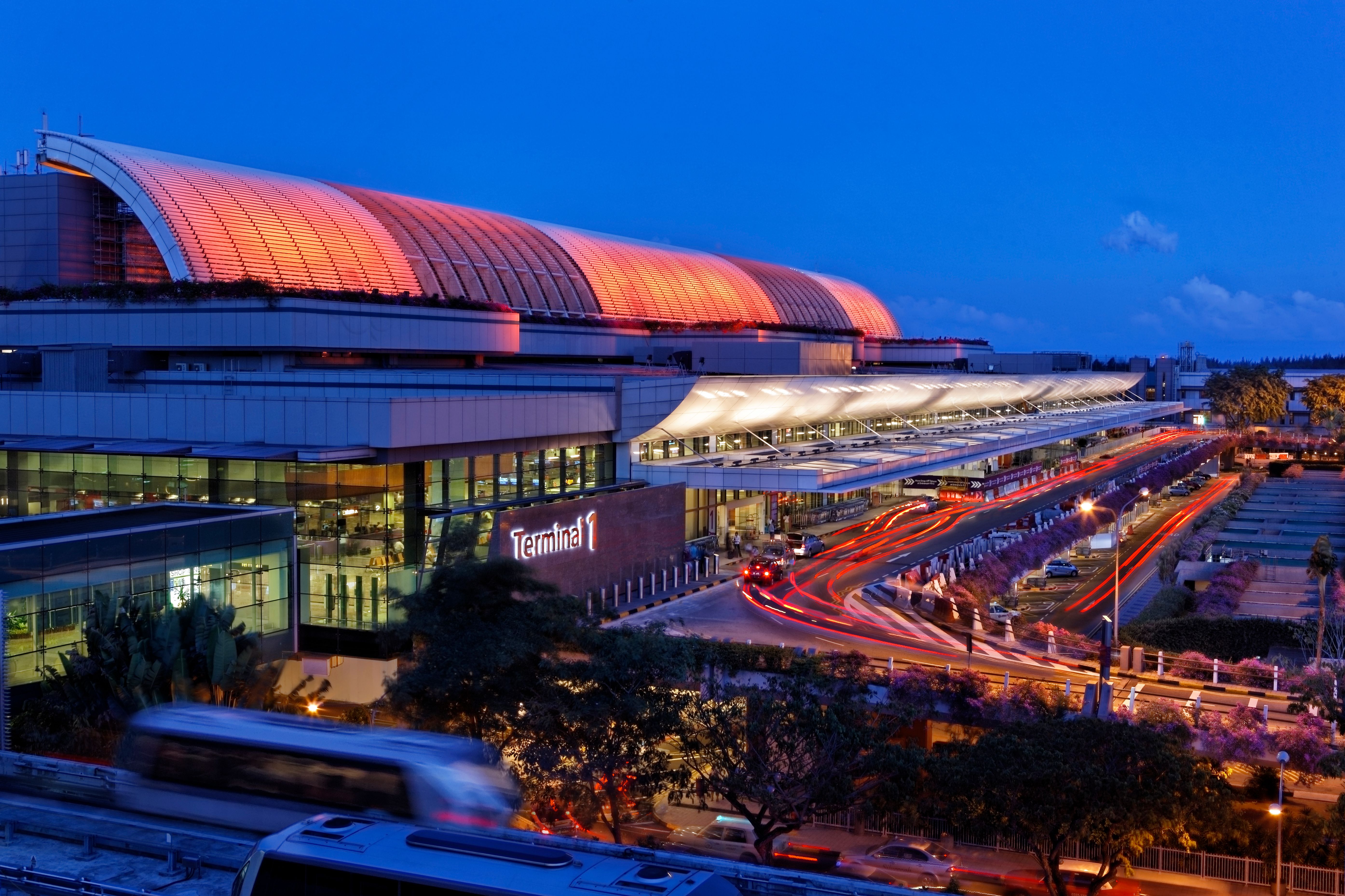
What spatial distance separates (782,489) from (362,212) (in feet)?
108

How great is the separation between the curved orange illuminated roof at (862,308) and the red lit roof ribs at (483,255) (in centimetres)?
4845

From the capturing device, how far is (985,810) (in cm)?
2328

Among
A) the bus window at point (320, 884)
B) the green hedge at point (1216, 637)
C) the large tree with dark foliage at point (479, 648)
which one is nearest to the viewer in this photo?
the bus window at point (320, 884)

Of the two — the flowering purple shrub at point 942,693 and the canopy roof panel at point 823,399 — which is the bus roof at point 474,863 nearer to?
the flowering purple shrub at point 942,693

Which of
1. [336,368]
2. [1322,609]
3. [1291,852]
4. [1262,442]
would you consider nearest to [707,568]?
[336,368]

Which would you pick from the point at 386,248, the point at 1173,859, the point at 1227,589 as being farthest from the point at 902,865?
the point at 386,248

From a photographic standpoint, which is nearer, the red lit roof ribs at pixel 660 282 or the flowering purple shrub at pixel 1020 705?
the flowering purple shrub at pixel 1020 705

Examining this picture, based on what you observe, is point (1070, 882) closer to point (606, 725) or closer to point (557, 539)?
point (606, 725)

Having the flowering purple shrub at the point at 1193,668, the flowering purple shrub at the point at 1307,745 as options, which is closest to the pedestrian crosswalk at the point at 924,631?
the flowering purple shrub at the point at 1193,668

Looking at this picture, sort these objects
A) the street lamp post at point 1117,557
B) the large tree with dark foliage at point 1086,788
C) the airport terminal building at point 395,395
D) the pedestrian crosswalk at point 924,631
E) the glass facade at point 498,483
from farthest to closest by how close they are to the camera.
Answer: the street lamp post at point 1117,557 < the glass facade at point 498,483 < the airport terminal building at point 395,395 < the pedestrian crosswalk at point 924,631 < the large tree with dark foliage at point 1086,788

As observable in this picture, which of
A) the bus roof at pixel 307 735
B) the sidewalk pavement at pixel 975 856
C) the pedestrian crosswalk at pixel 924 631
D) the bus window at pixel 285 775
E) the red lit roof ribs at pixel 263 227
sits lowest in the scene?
the sidewalk pavement at pixel 975 856

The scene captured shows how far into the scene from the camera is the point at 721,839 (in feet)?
89.0

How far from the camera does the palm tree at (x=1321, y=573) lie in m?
37.7

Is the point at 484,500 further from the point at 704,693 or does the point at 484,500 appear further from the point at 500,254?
the point at 500,254
